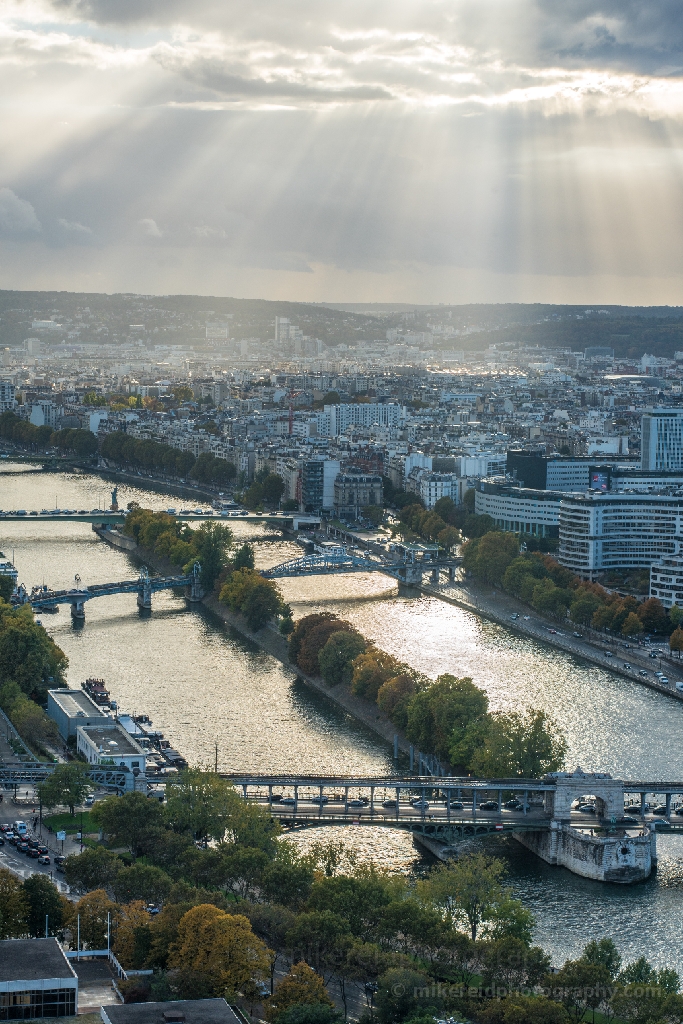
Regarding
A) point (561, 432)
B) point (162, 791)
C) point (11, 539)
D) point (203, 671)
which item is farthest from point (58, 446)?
point (162, 791)

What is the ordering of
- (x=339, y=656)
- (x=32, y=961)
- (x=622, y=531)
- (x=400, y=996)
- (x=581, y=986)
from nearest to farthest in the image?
(x=32, y=961) → (x=400, y=996) → (x=581, y=986) → (x=339, y=656) → (x=622, y=531)

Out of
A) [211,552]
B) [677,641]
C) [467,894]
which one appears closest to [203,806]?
[467,894]

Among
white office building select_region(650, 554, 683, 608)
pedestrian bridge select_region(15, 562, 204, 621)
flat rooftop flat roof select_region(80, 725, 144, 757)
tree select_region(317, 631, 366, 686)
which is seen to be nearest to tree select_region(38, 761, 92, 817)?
flat rooftop flat roof select_region(80, 725, 144, 757)

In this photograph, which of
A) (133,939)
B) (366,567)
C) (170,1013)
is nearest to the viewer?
(170,1013)

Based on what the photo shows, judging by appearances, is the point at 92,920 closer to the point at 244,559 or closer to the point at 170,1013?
the point at 170,1013

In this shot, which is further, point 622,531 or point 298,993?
point 622,531

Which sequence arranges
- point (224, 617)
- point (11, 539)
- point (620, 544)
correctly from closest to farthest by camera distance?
point (224, 617) → point (620, 544) → point (11, 539)

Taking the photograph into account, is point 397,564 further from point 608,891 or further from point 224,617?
point 608,891
